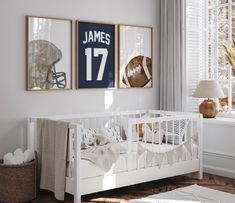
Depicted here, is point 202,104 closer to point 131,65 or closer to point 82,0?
point 131,65

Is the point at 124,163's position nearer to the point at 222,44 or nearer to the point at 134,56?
the point at 134,56

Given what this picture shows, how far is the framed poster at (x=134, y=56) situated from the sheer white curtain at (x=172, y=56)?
177 millimetres

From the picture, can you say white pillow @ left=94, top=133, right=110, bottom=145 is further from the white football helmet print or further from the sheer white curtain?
the sheer white curtain

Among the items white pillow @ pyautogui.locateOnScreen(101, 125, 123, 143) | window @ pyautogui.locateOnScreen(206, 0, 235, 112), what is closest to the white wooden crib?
white pillow @ pyautogui.locateOnScreen(101, 125, 123, 143)

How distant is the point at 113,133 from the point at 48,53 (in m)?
1.07

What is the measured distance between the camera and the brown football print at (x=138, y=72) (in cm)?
508

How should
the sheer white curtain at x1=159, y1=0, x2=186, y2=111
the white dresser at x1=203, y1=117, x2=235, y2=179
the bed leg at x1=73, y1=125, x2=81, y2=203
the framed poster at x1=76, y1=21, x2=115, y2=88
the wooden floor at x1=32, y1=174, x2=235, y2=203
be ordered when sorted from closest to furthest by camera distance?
1. the bed leg at x1=73, y1=125, x2=81, y2=203
2. the wooden floor at x1=32, y1=174, x2=235, y2=203
3. the framed poster at x1=76, y1=21, x2=115, y2=88
4. the white dresser at x1=203, y1=117, x2=235, y2=179
5. the sheer white curtain at x1=159, y1=0, x2=186, y2=111

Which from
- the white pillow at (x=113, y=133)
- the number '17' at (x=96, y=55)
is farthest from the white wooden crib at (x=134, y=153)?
the number '17' at (x=96, y=55)

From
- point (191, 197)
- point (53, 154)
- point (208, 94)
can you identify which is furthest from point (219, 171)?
point (53, 154)

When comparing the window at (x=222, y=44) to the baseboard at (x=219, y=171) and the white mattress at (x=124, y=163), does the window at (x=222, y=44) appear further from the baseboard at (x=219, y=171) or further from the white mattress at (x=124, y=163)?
the white mattress at (x=124, y=163)

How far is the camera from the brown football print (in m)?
5.08

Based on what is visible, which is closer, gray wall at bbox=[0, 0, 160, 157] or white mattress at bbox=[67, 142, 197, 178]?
white mattress at bbox=[67, 142, 197, 178]

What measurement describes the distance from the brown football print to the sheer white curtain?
0.21 m

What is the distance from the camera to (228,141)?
477 cm
